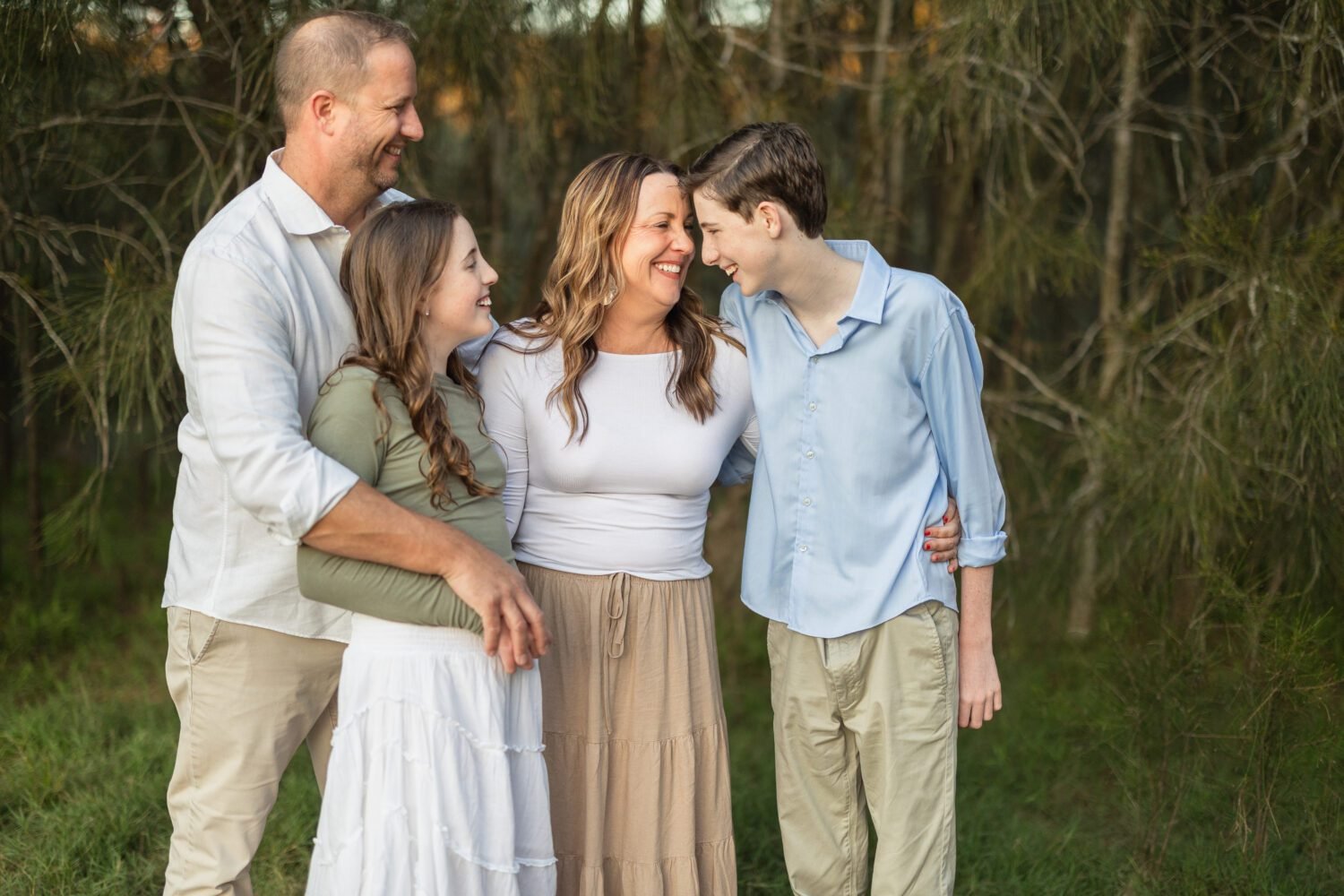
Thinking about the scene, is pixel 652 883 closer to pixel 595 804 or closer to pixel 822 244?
pixel 595 804

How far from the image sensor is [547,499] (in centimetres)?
217

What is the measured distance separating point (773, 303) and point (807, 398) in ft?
0.57

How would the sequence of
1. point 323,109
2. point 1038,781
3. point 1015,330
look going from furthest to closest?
point 1015,330, point 1038,781, point 323,109

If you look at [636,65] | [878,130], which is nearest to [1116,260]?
[878,130]

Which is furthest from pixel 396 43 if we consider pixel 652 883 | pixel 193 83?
pixel 193 83

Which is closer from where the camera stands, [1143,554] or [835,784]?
[835,784]

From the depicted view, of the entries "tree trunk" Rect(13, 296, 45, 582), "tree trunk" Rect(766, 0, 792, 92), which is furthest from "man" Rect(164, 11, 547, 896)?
"tree trunk" Rect(766, 0, 792, 92)

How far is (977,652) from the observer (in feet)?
6.87

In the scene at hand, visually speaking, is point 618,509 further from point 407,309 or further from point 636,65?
point 636,65

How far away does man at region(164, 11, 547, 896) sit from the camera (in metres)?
1.92

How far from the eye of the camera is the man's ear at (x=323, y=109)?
1.98 metres

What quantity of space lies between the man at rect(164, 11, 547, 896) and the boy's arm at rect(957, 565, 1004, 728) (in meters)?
0.66

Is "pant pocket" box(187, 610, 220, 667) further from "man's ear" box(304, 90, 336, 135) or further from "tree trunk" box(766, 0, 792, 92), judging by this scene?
"tree trunk" box(766, 0, 792, 92)

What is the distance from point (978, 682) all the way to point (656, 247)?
840mm
